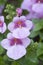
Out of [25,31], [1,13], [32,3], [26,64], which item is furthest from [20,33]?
[1,13]

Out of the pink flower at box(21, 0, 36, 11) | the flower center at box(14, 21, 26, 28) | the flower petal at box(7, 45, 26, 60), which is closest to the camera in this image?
the flower petal at box(7, 45, 26, 60)

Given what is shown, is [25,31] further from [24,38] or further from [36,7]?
[36,7]

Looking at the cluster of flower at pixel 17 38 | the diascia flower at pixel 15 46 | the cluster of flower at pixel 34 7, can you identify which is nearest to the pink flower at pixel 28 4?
the cluster of flower at pixel 34 7

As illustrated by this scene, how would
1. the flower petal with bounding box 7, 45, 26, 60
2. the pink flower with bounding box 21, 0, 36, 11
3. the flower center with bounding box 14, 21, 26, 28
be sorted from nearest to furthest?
the flower petal with bounding box 7, 45, 26, 60
the flower center with bounding box 14, 21, 26, 28
the pink flower with bounding box 21, 0, 36, 11

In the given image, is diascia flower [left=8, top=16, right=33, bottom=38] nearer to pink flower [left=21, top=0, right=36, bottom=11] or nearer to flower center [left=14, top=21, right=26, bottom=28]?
flower center [left=14, top=21, right=26, bottom=28]

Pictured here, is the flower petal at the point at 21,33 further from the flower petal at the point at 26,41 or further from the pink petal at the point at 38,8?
the pink petal at the point at 38,8

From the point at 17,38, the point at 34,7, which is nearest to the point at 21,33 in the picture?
the point at 17,38

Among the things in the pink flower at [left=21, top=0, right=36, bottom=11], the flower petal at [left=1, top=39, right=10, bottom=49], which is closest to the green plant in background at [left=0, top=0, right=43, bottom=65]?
the flower petal at [left=1, top=39, right=10, bottom=49]
